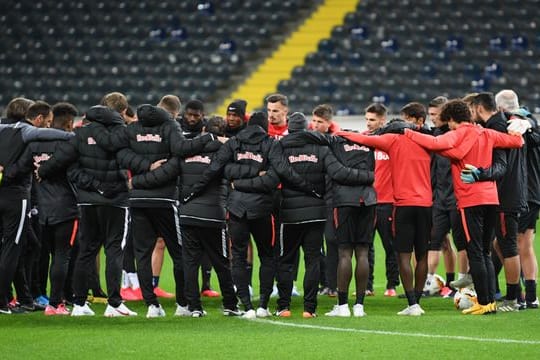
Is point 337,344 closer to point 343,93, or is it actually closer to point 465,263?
point 465,263

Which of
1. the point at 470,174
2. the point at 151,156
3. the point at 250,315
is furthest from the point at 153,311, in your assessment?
the point at 470,174

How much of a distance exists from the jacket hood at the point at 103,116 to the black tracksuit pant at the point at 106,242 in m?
0.79

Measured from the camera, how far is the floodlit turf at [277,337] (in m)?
8.05

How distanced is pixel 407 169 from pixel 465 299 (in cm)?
148

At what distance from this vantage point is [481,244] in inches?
400

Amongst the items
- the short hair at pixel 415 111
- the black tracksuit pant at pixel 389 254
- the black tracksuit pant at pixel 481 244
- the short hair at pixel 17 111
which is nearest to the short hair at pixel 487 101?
the short hair at pixel 415 111

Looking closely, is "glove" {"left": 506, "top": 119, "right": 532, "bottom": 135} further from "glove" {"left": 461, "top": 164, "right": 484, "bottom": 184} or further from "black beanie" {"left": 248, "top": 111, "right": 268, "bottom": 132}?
"black beanie" {"left": 248, "top": 111, "right": 268, "bottom": 132}

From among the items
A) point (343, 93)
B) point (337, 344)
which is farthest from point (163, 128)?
point (343, 93)

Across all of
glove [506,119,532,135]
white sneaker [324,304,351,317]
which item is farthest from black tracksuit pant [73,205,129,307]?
glove [506,119,532,135]

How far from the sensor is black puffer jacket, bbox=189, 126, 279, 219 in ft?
32.7

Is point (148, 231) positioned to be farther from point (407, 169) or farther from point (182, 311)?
point (407, 169)

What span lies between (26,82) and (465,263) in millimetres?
18981

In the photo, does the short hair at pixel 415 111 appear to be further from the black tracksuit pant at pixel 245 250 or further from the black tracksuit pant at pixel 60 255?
the black tracksuit pant at pixel 60 255

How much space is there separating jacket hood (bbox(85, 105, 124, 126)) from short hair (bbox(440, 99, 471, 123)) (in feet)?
9.93
